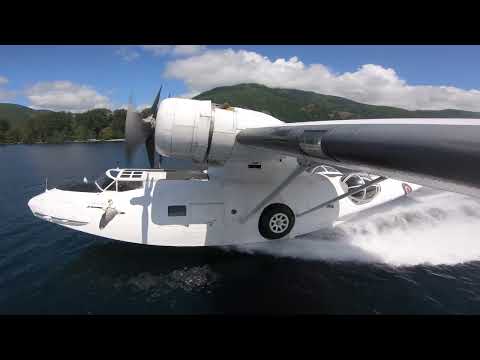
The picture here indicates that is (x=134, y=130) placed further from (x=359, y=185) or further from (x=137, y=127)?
(x=359, y=185)

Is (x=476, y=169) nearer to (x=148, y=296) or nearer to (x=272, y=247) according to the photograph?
(x=148, y=296)

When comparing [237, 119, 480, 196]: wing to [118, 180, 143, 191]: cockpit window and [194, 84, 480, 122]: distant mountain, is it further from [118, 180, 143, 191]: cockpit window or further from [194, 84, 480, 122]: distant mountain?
[194, 84, 480, 122]: distant mountain

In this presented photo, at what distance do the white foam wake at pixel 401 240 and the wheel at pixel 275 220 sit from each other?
3.10ft

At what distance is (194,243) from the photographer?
33.0ft

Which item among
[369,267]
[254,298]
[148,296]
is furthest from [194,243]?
[369,267]

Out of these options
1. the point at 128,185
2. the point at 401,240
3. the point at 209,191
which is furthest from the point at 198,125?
the point at 401,240

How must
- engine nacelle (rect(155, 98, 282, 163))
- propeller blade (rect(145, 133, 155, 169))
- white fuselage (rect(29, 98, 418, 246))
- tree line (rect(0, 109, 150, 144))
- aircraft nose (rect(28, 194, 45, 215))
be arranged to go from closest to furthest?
1. engine nacelle (rect(155, 98, 282, 163))
2. propeller blade (rect(145, 133, 155, 169))
3. white fuselage (rect(29, 98, 418, 246))
4. aircraft nose (rect(28, 194, 45, 215))
5. tree line (rect(0, 109, 150, 144))

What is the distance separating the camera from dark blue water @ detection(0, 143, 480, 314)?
314 inches

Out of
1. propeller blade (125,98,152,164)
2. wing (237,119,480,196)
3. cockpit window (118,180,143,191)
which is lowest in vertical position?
cockpit window (118,180,143,191)

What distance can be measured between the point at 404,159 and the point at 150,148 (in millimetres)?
9080

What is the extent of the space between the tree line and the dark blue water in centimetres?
8869

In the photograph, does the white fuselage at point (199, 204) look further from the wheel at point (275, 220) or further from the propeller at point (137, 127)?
the propeller at point (137, 127)

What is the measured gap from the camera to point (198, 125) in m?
7.93

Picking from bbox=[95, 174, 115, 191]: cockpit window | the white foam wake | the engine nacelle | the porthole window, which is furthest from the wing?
bbox=[95, 174, 115, 191]: cockpit window
